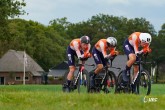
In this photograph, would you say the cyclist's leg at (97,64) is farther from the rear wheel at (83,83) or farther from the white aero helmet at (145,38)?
the white aero helmet at (145,38)

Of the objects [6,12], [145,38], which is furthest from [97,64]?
[6,12]

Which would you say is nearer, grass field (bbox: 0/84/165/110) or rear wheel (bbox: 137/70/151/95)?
grass field (bbox: 0/84/165/110)

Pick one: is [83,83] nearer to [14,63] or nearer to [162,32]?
[14,63]

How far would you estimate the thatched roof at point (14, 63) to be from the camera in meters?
113

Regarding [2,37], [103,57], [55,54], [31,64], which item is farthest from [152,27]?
[103,57]

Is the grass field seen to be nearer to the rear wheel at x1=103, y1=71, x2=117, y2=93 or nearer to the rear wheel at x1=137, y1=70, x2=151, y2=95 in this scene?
the rear wheel at x1=137, y1=70, x2=151, y2=95

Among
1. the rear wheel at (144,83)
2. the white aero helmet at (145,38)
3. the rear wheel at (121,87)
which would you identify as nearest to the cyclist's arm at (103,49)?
the rear wheel at (121,87)

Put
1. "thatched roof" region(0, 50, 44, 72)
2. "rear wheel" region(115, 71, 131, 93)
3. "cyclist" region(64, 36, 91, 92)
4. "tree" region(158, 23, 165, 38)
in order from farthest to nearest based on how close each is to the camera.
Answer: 1. "tree" region(158, 23, 165, 38)
2. "thatched roof" region(0, 50, 44, 72)
3. "cyclist" region(64, 36, 91, 92)
4. "rear wheel" region(115, 71, 131, 93)

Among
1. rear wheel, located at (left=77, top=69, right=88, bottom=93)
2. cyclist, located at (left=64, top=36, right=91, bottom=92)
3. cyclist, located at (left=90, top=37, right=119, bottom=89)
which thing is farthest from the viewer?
rear wheel, located at (left=77, top=69, right=88, bottom=93)

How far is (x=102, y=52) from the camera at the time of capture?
17422 mm

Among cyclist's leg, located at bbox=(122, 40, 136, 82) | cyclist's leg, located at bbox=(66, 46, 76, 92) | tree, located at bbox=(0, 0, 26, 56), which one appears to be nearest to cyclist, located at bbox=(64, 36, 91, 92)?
cyclist's leg, located at bbox=(66, 46, 76, 92)

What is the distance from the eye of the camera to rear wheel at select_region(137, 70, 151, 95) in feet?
53.5

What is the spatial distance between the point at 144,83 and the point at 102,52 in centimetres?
195

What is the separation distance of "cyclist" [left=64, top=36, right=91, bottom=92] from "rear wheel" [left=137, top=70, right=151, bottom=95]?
205 centimetres
